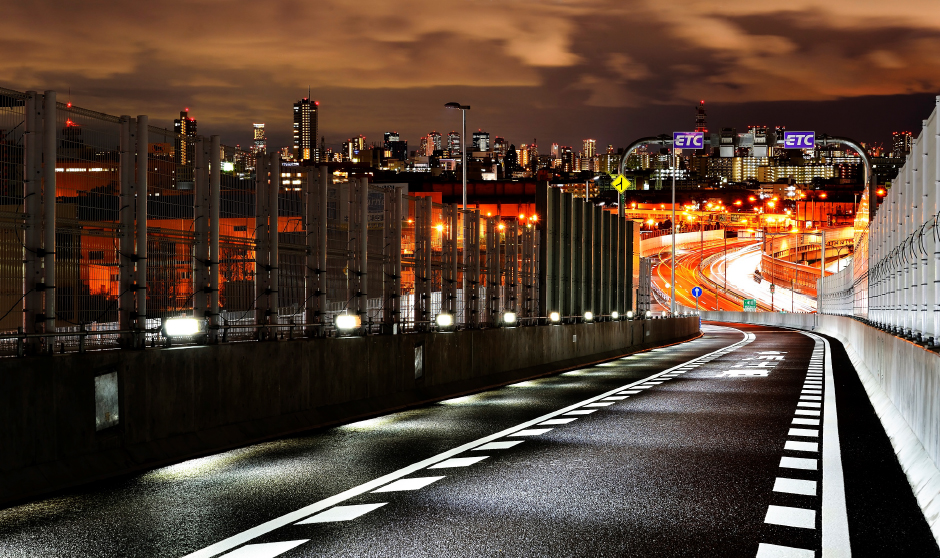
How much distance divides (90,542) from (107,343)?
166 inches

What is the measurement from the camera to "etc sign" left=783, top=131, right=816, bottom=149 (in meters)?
41.8

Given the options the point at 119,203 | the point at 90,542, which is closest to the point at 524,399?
the point at 119,203

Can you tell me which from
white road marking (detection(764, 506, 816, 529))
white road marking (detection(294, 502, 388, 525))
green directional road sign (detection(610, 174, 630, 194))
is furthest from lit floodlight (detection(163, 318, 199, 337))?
green directional road sign (detection(610, 174, 630, 194))

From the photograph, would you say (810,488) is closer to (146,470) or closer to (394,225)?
(146,470)

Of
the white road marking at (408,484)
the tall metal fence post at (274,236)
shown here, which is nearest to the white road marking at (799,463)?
the white road marking at (408,484)

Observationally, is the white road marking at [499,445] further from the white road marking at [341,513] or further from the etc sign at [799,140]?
the etc sign at [799,140]

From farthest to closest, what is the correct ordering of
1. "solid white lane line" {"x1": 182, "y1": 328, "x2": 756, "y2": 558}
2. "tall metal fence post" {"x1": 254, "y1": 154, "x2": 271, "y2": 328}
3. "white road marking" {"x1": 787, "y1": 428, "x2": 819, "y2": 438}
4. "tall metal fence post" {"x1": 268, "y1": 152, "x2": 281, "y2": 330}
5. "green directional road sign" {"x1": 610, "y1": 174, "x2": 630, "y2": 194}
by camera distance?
"green directional road sign" {"x1": 610, "y1": 174, "x2": 630, "y2": 194}, "tall metal fence post" {"x1": 268, "y1": 152, "x2": 281, "y2": 330}, "tall metal fence post" {"x1": 254, "y1": 154, "x2": 271, "y2": 328}, "white road marking" {"x1": 787, "y1": 428, "x2": 819, "y2": 438}, "solid white lane line" {"x1": 182, "y1": 328, "x2": 756, "y2": 558}

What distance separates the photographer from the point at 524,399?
1856 centimetres

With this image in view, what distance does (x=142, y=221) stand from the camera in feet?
37.8

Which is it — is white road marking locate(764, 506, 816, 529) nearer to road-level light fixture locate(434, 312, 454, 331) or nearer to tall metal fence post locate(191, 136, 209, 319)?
tall metal fence post locate(191, 136, 209, 319)

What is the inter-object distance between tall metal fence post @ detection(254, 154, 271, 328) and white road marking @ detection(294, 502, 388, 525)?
627cm

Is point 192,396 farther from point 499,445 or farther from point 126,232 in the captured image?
point 499,445

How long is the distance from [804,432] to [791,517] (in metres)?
5.96

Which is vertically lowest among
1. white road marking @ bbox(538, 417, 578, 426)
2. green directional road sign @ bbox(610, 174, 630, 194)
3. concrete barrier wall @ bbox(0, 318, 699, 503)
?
white road marking @ bbox(538, 417, 578, 426)
